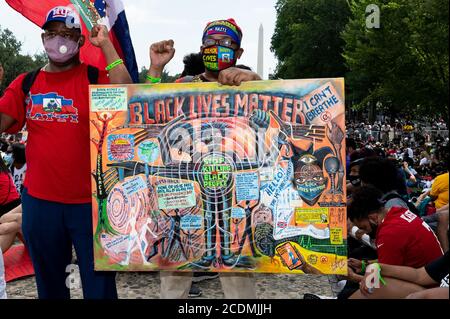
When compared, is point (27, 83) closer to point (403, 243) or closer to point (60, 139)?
point (60, 139)

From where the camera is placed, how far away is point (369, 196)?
3420 millimetres

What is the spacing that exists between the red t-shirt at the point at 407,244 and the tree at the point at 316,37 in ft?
127

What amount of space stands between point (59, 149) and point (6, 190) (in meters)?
2.82

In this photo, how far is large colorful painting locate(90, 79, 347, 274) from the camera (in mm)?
2152

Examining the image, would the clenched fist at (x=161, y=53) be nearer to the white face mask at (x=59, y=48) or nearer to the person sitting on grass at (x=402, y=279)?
the white face mask at (x=59, y=48)

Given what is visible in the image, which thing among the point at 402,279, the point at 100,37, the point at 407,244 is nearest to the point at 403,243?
the point at 407,244

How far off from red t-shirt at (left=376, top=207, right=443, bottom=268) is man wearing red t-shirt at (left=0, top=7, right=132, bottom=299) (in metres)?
1.62

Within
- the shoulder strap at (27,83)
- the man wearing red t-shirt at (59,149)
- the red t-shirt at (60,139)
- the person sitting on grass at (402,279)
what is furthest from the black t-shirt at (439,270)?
the shoulder strap at (27,83)

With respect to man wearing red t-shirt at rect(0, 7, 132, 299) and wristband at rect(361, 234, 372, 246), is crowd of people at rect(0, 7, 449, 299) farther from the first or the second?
wristband at rect(361, 234, 372, 246)

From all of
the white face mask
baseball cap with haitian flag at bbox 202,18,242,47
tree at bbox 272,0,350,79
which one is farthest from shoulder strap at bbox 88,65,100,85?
tree at bbox 272,0,350,79

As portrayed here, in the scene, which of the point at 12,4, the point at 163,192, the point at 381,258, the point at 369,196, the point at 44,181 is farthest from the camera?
the point at 12,4
